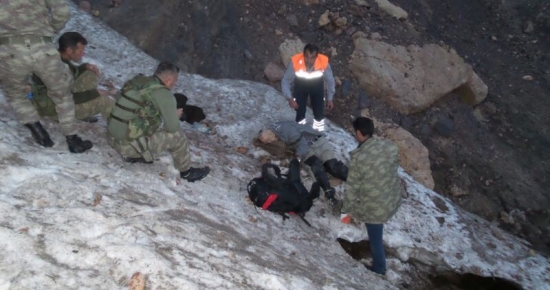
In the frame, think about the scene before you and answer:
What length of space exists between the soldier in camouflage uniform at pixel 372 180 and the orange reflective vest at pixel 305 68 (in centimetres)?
280

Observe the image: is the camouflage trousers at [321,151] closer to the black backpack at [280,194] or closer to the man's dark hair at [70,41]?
the black backpack at [280,194]

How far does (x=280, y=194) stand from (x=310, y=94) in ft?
9.54

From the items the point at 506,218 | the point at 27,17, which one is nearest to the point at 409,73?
the point at 506,218

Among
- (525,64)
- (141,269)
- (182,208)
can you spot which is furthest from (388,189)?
(525,64)

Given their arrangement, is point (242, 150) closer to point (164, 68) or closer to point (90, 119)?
point (90, 119)

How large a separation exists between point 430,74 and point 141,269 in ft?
34.2

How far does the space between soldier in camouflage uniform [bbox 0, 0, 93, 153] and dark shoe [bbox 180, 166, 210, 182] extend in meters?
1.46

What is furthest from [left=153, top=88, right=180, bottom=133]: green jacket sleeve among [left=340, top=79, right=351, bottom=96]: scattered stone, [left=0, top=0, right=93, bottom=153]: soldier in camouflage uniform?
[left=340, top=79, right=351, bottom=96]: scattered stone

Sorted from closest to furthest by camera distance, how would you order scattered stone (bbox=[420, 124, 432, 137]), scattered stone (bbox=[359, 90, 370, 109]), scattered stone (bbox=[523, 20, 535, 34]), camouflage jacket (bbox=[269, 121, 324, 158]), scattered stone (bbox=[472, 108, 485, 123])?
camouflage jacket (bbox=[269, 121, 324, 158])
scattered stone (bbox=[359, 90, 370, 109])
scattered stone (bbox=[420, 124, 432, 137])
scattered stone (bbox=[472, 108, 485, 123])
scattered stone (bbox=[523, 20, 535, 34])

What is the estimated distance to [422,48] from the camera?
1233cm

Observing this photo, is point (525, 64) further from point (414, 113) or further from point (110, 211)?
point (110, 211)

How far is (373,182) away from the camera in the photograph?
546 centimetres

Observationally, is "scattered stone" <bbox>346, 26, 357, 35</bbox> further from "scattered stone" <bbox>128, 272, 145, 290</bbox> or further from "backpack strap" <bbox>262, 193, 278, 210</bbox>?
"scattered stone" <bbox>128, 272, 145, 290</bbox>

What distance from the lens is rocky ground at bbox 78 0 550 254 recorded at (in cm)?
1020
